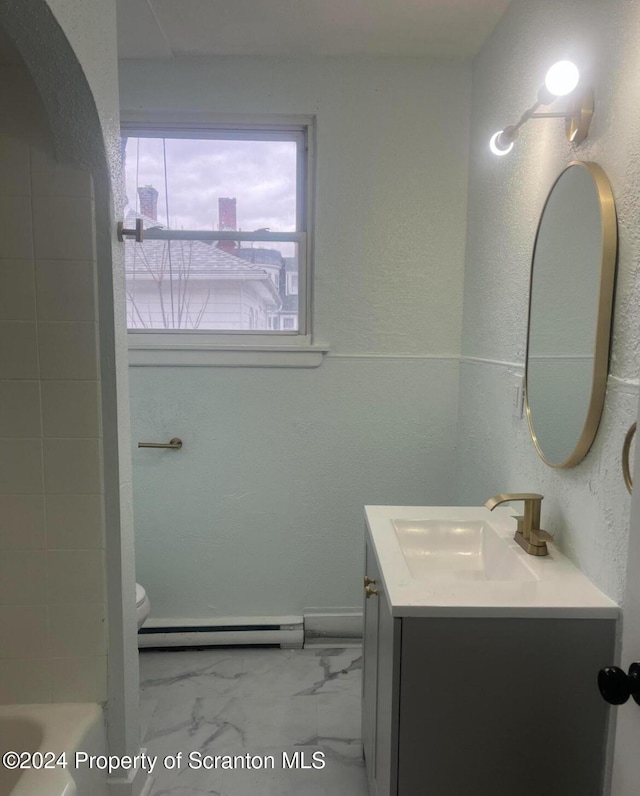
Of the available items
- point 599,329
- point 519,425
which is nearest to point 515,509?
point 519,425

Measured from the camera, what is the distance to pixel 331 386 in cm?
226

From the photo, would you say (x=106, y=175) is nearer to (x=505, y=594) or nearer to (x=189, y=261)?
(x=189, y=261)

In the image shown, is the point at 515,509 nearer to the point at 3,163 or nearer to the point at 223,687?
the point at 223,687

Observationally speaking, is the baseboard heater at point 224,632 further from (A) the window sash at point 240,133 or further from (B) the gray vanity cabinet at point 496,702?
(A) the window sash at point 240,133

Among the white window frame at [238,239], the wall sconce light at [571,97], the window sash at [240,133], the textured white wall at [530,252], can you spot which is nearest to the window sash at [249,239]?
the white window frame at [238,239]

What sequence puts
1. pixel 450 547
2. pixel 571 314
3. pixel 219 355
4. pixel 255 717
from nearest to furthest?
pixel 571 314 < pixel 450 547 < pixel 255 717 < pixel 219 355

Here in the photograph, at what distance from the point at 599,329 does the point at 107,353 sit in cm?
119

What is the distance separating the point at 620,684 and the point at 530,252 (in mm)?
1193

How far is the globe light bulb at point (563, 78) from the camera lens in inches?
44.1

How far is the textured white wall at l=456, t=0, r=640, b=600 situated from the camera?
3.38 ft

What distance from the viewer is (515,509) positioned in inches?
62.8

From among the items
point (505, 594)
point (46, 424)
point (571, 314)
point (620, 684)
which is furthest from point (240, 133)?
point (620, 684)

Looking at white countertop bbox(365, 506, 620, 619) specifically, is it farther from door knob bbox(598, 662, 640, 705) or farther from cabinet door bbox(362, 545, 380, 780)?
door knob bbox(598, 662, 640, 705)

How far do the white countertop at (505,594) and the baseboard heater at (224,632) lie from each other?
1.23 m
